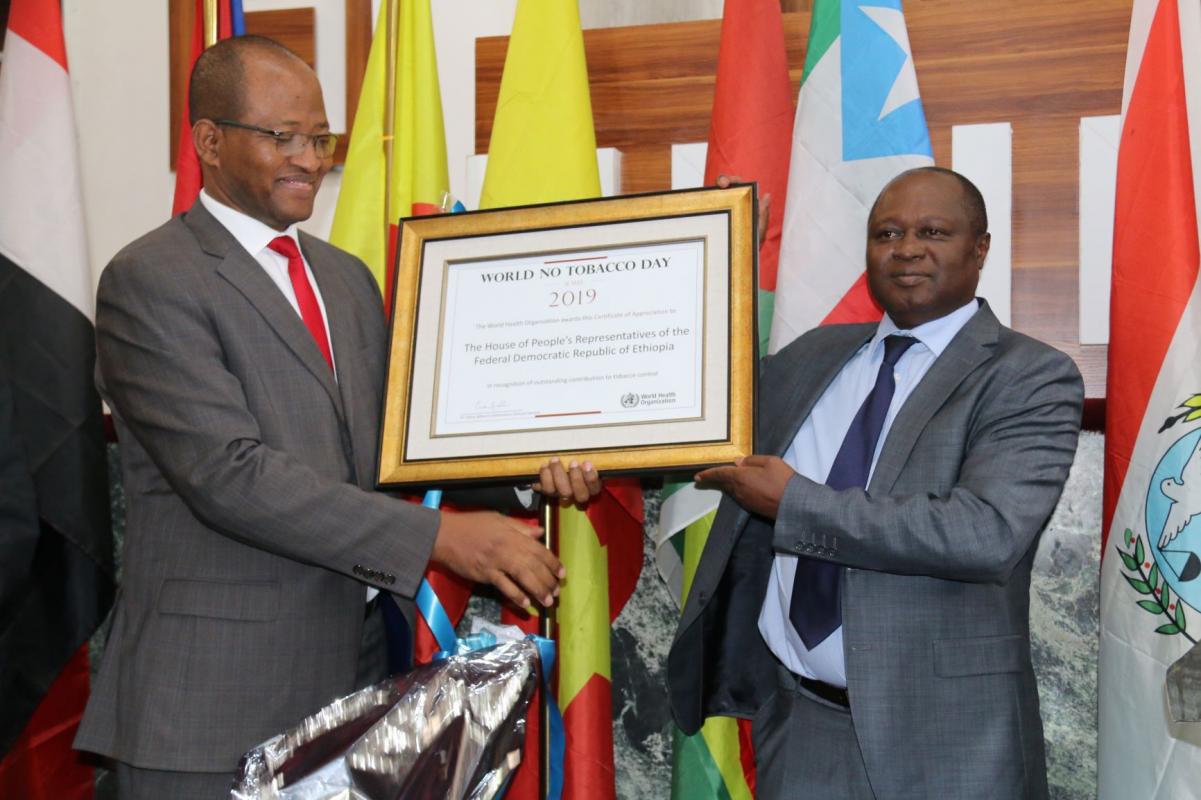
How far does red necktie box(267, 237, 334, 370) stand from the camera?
2389mm

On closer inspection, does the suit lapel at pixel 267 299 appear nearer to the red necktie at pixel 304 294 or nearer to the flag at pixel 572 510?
the red necktie at pixel 304 294

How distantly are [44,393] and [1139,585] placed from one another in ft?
8.54

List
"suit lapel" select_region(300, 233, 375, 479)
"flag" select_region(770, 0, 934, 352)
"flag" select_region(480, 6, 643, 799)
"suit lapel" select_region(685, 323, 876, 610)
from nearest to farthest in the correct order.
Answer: "suit lapel" select_region(300, 233, 375, 479) < "suit lapel" select_region(685, 323, 876, 610) < "flag" select_region(770, 0, 934, 352) < "flag" select_region(480, 6, 643, 799)

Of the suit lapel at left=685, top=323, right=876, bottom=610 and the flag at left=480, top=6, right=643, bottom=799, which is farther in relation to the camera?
the flag at left=480, top=6, right=643, bottom=799

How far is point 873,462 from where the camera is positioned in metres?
2.36

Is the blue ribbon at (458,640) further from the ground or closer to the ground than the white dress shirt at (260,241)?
closer to the ground

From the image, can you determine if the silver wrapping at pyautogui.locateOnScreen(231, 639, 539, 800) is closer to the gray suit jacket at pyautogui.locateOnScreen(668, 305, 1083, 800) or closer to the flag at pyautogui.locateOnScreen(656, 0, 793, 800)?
the gray suit jacket at pyautogui.locateOnScreen(668, 305, 1083, 800)

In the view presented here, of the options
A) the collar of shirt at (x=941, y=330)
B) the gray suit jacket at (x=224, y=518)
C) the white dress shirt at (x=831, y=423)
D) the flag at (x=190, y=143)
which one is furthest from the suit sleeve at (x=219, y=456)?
the flag at (x=190, y=143)

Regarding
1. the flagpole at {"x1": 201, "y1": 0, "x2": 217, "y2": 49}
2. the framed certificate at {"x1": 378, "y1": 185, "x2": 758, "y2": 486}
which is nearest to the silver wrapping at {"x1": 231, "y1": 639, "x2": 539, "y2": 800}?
the framed certificate at {"x1": 378, "y1": 185, "x2": 758, "y2": 486}

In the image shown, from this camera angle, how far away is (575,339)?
2.41 meters

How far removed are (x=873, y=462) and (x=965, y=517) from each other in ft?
0.87

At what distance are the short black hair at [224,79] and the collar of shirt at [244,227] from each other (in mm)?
181

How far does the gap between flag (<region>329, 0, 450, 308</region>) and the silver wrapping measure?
140 centimetres

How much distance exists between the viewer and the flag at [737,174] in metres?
2.96
